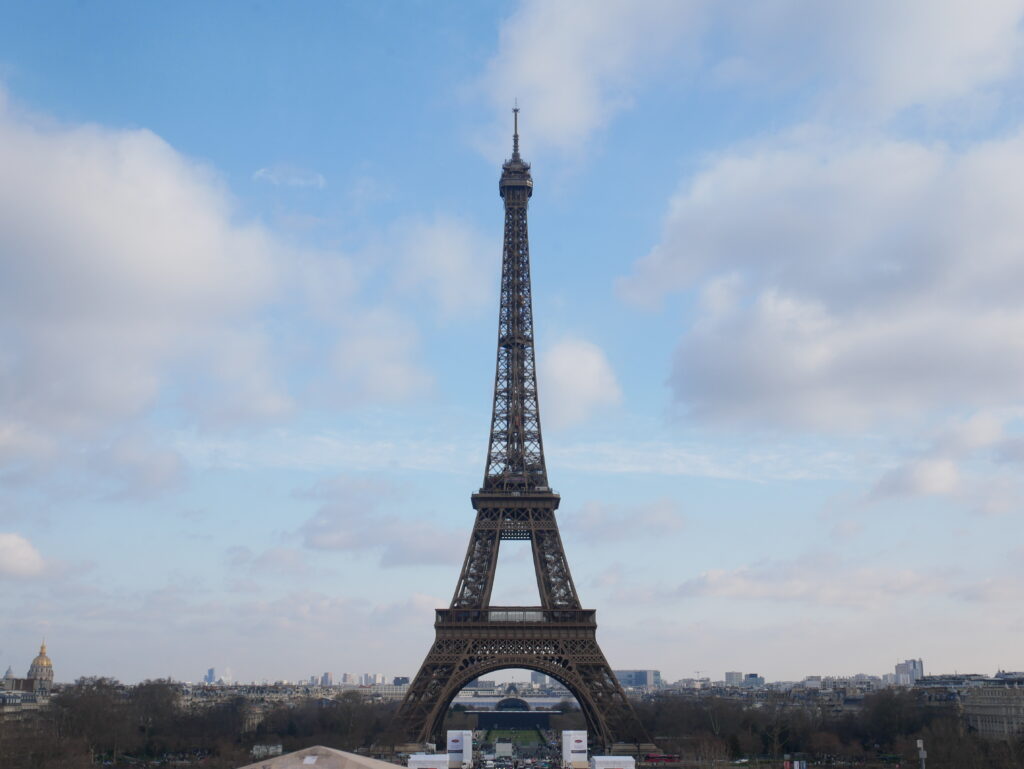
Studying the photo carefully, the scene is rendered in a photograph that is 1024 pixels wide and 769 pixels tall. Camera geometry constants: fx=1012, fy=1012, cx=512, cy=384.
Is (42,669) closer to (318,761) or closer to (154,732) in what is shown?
(154,732)

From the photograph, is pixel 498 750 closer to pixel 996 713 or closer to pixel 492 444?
pixel 492 444

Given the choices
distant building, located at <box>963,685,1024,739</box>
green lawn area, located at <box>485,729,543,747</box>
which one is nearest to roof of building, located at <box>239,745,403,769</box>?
distant building, located at <box>963,685,1024,739</box>

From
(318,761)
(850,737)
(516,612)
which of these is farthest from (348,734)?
(318,761)

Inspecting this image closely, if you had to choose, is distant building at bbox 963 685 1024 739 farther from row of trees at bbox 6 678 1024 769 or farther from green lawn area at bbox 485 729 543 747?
green lawn area at bbox 485 729 543 747

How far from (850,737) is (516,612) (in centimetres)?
4091

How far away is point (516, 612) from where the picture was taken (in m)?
80.6

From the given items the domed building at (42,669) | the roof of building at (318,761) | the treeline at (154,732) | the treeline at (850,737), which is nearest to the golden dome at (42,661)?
the domed building at (42,669)

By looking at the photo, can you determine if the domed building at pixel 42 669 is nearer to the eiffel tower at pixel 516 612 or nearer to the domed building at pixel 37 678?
the domed building at pixel 37 678

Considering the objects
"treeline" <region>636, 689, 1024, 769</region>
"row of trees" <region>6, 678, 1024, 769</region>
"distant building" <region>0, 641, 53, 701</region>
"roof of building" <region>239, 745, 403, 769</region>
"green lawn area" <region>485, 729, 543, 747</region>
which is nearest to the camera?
"roof of building" <region>239, 745, 403, 769</region>

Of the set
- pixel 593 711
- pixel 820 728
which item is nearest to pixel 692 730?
pixel 820 728

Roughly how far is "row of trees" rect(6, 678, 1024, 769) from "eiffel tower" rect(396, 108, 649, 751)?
5.85 metres

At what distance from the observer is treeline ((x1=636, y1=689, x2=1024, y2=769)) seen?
7288 cm

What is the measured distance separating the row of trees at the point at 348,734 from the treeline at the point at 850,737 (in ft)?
0.44

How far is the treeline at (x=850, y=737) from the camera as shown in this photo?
7288 centimetres
